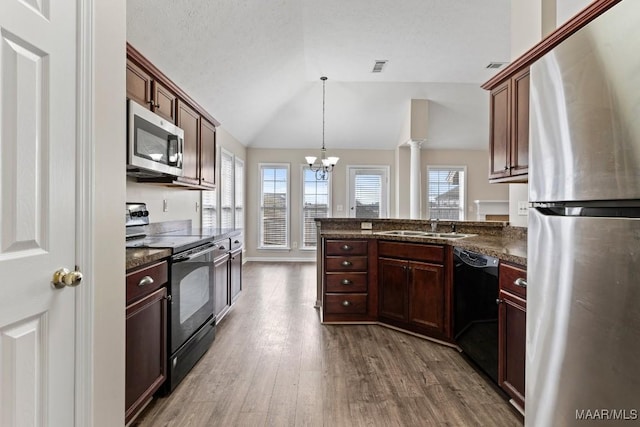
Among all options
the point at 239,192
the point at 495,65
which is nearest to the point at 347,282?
the point at 239,192

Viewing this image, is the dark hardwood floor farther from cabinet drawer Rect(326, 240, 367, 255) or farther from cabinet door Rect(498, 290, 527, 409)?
cabinet drawer Rect(326, 240, 367, 255)

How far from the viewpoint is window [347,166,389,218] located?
7.23 m

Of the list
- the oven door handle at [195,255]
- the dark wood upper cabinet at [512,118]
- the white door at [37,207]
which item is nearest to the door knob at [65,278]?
the white door at [37,207]

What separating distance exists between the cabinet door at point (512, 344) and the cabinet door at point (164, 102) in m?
2.65

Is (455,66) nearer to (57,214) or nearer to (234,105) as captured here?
(234,105)

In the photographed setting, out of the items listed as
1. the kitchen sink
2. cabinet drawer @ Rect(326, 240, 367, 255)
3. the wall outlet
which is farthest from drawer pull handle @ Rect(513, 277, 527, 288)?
cabinet drawer @ Rect(326, 240, 367, 255)

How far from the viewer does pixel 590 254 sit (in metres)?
0.92

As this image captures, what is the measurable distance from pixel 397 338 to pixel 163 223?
249 cm

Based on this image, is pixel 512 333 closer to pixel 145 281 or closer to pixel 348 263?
pixel 348 263

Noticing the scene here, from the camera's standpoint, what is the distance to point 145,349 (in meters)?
1.68

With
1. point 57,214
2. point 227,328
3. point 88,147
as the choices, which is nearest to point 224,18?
point 88,147

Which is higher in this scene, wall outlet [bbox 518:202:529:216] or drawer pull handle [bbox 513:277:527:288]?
wall outlet [bbox 518:202:529:216]

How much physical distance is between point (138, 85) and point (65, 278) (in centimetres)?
158

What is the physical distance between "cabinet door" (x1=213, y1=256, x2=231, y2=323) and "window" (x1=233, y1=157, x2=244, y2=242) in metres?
3.12
